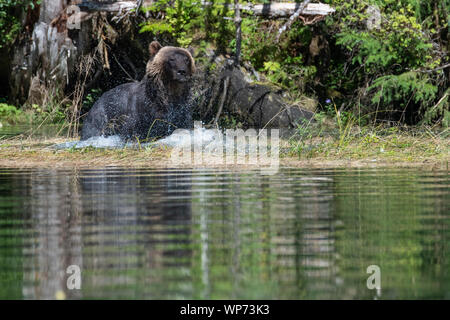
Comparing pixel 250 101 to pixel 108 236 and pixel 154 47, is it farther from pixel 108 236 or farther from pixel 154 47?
pixel 108 236

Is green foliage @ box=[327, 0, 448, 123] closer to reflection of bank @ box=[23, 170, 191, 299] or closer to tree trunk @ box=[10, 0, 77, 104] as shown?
tree trunk @ box=[10, 0, 77, 104]

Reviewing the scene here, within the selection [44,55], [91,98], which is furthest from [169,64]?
[91,98]

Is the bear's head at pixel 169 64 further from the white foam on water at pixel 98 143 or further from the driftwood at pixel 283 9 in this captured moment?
the driftwood at pixel 283 9

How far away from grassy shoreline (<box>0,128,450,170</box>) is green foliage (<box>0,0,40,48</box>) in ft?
30.0

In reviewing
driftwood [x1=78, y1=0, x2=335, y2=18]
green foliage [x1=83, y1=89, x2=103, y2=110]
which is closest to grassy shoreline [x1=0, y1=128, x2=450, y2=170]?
driftwood [x1=78, y1=0, x2=335, y2=18]

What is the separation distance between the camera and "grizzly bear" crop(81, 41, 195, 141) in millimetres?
13492

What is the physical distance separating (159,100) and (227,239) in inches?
353

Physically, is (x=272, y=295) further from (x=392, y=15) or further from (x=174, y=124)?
(x=392, y=15)

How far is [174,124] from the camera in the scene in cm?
1365

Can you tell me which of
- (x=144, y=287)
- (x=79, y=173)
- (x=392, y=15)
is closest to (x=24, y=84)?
(x=392, y=15)

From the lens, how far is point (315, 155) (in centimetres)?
1062

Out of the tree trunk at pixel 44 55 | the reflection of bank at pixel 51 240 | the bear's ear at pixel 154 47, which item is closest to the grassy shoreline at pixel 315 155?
the bear's ear at pixel 154 47
